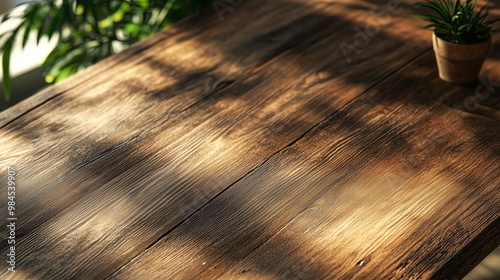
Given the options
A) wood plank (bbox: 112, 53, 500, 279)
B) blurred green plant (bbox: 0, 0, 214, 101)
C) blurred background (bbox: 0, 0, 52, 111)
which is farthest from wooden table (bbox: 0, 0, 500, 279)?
blurred background (bbox: 0, 0, 52, 111)

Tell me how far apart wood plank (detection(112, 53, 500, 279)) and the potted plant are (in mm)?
112

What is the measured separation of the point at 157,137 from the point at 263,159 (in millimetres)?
238

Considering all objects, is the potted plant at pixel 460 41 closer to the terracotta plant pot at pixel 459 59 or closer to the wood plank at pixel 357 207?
the terracotta plant pot at pixel 459 59

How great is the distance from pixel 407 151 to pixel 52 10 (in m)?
1.08

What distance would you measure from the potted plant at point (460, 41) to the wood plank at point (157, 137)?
0.15 m

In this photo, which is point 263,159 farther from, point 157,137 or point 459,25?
point 459,25

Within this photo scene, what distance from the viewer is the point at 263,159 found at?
155 cm

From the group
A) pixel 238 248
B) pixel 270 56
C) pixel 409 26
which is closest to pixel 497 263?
pixel 409 26

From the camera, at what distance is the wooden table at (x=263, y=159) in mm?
1303

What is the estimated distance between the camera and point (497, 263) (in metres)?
2.37

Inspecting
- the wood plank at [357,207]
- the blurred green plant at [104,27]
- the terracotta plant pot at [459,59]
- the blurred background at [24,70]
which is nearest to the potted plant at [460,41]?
the terracotta plant pot at [459,59]

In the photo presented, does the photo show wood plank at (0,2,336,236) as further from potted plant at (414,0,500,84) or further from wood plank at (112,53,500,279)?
potted plant at (414,0,500,84)

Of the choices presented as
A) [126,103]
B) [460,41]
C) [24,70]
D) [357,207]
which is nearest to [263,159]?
[357,207]

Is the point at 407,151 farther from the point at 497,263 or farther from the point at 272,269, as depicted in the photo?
the point at 497,263
